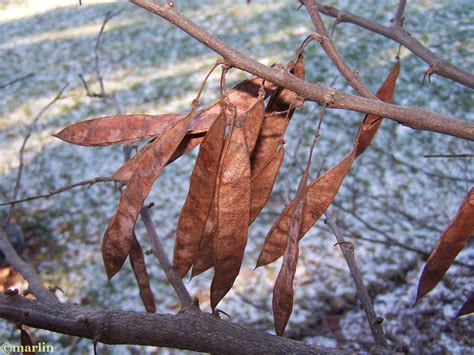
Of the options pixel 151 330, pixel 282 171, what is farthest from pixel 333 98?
pixel 282 171

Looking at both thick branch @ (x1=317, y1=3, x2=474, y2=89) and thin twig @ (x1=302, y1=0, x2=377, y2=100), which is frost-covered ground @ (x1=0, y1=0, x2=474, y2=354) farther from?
thin twig @ (x1=302, y1=0, x2=377, y2=100)

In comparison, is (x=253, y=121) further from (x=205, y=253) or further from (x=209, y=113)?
(x=205, y=253)

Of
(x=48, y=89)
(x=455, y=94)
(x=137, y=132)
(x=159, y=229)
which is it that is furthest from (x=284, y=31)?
(x=137, y=132)

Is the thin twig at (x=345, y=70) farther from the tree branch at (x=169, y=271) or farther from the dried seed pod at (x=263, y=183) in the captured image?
the tree branch at (x=169, y=271)

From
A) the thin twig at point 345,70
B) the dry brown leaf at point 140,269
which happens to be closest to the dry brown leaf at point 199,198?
the thin twig at point 345,70

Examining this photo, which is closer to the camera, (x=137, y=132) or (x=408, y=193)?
(x=137, y=132)

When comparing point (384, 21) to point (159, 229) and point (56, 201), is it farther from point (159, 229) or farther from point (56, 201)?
point (56, 201)
